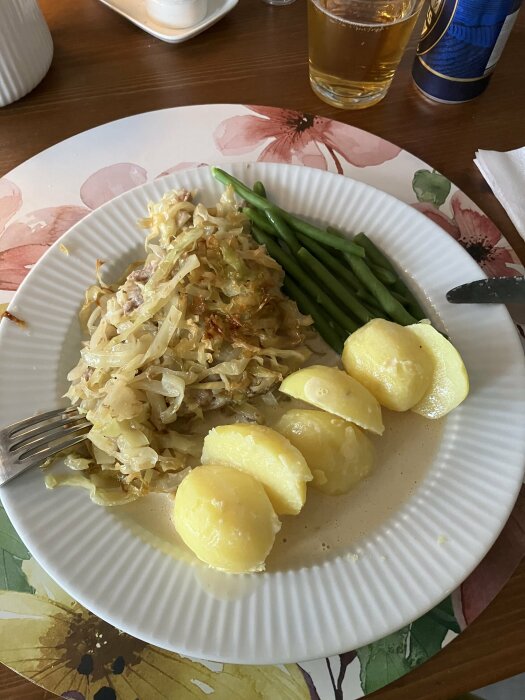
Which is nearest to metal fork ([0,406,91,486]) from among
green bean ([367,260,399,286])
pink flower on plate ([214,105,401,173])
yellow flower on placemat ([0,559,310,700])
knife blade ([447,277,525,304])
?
yellow flower on placemat ([0,559,310,700])

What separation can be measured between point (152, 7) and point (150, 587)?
A: 2348mm

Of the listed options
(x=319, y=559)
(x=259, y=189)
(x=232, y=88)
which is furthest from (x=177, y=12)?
(x=319, y=559)

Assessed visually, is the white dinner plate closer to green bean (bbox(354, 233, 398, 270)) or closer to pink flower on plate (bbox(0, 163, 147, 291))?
green bean (bbox(354, 233, 398, 270))

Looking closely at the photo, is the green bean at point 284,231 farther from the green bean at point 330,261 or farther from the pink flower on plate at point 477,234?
the pink flower on plate at point 477,234

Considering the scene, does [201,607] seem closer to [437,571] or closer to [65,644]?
[65,644]

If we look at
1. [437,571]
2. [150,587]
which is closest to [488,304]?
[437,571]

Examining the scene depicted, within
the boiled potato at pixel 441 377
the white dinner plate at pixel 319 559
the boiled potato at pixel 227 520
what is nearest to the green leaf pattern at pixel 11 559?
the white dinner plate at pixel 319 559

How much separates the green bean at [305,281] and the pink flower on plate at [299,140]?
484 millimetres

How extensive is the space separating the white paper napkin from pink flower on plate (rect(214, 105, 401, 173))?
0.34m

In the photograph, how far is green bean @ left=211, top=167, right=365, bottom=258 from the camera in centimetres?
178

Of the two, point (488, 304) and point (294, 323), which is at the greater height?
point (488, 304)

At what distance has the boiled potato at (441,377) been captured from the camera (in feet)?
4.91

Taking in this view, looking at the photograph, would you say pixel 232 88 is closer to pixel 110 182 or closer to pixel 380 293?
pixel 110 182

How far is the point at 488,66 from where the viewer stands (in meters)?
2.13
